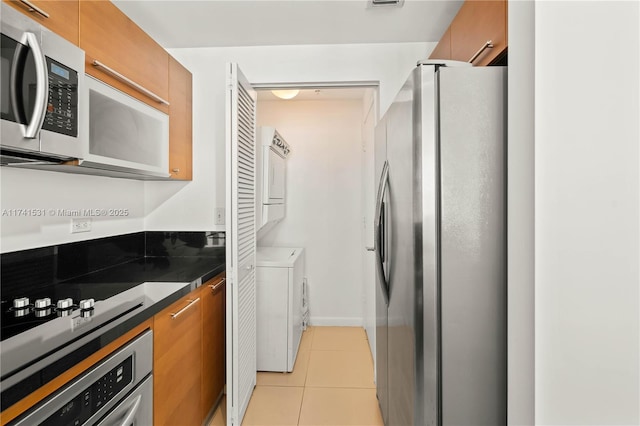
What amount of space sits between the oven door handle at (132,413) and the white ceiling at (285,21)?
190cm

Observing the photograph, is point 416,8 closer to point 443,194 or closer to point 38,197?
point 443,194

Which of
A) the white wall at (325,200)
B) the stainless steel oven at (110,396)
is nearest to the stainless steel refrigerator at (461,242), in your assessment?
the stainless steel oven at (110,396)

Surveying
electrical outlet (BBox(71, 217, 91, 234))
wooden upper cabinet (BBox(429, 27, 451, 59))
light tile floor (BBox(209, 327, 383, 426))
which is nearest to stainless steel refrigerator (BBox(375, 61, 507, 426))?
wooden upper cabinet (BBox(429, 27, 451, 59))

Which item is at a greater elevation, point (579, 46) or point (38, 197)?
point (579, 46)

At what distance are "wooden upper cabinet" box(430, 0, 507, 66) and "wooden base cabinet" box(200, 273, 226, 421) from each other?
174 cm

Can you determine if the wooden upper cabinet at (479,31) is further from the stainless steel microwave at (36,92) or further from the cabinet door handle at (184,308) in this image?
the cabinet door handle at (184,308)

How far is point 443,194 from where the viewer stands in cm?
126

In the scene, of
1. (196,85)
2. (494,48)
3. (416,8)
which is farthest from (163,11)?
(494,48)

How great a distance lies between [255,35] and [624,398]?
8.10 ft

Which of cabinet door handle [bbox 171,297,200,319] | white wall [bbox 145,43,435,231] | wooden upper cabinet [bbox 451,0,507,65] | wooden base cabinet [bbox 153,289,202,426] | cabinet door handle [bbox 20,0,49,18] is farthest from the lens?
white wall [bbox 145,43,435,231]

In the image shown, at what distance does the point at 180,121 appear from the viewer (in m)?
2.41

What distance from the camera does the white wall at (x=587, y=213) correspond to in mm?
936

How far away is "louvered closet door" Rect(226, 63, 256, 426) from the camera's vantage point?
198cm

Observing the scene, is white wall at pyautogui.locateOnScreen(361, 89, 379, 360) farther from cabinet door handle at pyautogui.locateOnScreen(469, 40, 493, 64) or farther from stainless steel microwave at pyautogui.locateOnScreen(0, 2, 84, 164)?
stainless steel microwave at pyautogui.locateOnScreen(0, 2, 84, 164)
